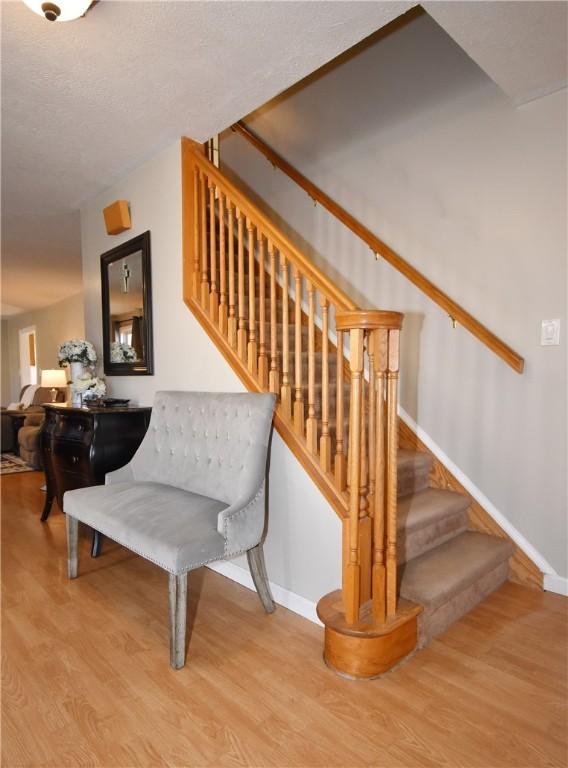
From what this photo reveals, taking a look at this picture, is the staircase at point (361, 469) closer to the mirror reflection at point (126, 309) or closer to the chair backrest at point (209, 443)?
the chair backrest at point (209, 443)

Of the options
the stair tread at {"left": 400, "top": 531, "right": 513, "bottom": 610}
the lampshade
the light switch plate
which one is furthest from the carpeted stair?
the lampshade

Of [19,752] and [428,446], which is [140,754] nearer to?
[19,752]

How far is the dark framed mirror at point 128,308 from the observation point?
319 centimetres

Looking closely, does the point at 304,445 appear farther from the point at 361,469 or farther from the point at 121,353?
the point at 121,353

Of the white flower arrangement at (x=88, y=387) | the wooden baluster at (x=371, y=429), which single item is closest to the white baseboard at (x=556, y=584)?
the wooden baluster at (x=371, y=429)

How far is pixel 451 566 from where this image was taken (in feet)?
7.27

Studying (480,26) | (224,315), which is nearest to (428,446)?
(224,315)

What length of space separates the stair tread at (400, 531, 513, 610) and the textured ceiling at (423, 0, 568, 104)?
2.23m

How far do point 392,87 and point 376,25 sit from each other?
117 cm

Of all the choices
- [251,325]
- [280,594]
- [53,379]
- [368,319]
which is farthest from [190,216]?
[53,379]

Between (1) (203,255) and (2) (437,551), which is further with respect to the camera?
(1) (203,255)

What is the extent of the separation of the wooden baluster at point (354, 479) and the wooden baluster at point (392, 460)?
0.11m

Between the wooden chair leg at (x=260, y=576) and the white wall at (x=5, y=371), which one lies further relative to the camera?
the white wall at (x=5, y=371)

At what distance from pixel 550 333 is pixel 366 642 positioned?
5.51 ft
